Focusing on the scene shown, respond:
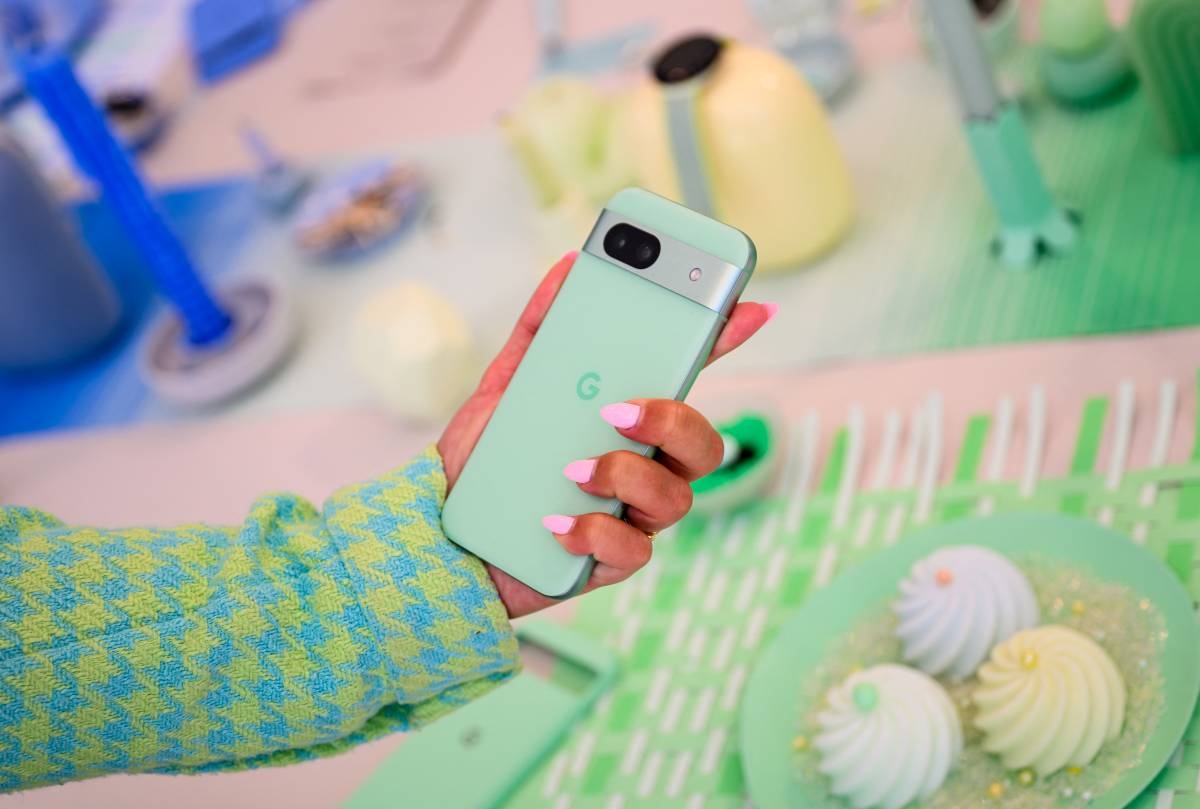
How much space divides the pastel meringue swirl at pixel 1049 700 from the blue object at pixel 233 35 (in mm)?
938

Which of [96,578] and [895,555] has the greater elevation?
[96,578]

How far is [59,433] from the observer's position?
34.4 inches

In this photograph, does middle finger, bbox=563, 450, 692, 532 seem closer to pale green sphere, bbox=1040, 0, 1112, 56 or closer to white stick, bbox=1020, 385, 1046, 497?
white stick, bbox=1020, 385, 1046, 497

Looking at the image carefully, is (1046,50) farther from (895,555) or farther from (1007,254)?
(895,555)

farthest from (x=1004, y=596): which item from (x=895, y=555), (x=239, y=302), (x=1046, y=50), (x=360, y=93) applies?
(x=360, y=93)

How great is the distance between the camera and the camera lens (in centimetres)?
46

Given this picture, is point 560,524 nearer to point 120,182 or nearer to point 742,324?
point 742,324

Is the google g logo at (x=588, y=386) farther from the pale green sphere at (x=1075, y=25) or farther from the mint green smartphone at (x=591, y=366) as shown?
the pale green sphere at (x=1075, y=25)

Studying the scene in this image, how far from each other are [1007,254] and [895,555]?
0.75ft

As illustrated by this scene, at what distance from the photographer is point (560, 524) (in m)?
0.43

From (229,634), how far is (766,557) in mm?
262

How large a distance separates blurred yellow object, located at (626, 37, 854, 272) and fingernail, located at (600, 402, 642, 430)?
1.05 feet

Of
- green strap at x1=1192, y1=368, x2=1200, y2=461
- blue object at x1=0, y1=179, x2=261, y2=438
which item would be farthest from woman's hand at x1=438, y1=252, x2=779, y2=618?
blue object at x1=0, y1=179, x2=261, y2=438

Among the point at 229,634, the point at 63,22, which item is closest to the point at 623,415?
the point at 229,634
